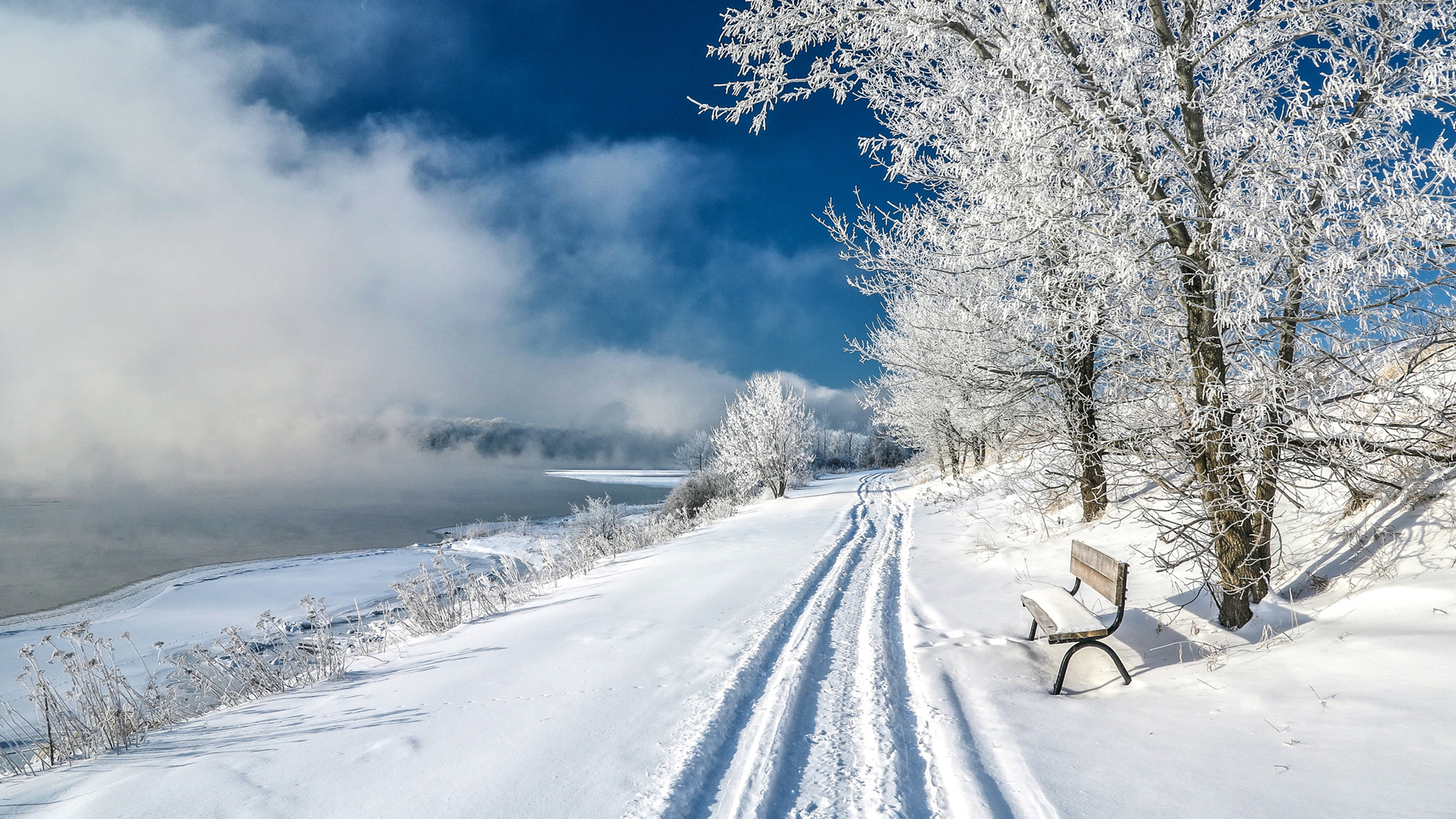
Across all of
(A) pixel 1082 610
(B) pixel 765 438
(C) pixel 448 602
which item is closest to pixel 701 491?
(B) pixel 765 438

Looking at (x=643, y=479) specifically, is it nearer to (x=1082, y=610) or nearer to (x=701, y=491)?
(x=701, y=491)

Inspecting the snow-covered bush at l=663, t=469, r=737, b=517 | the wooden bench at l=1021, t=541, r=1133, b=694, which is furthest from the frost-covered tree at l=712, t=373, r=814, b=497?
the wooden bench at l=1021, t=541, r=1133, b=694

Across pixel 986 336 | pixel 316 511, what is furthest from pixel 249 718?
pixel 316 511

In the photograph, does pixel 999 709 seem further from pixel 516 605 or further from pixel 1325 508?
pixel 516 605

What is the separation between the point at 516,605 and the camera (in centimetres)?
809

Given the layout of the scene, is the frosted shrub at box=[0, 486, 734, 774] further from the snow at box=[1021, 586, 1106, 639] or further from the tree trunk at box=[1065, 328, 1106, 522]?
the tree trunk at box=[1065, 328, 1106, 522]

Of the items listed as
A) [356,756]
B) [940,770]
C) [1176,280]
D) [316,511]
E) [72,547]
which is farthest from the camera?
[316,511]

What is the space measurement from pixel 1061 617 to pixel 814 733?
209cm

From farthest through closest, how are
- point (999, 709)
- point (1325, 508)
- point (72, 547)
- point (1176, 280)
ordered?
point (72, 547)
point (1325, 508)
point (1176, 280)
point (999, 709)

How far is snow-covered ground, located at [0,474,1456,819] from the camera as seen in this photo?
2725mm

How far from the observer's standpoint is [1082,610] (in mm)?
4246

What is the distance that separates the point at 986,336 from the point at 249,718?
928cm

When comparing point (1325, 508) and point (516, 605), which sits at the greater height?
point (1325, 508)

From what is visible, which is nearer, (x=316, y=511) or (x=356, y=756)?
(x=356, y=756)
